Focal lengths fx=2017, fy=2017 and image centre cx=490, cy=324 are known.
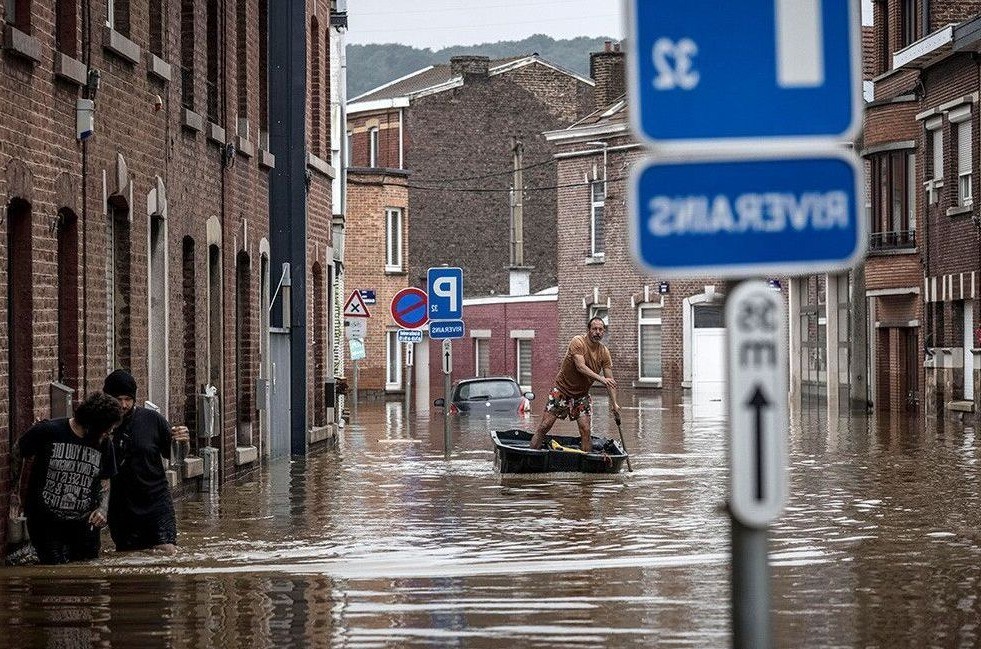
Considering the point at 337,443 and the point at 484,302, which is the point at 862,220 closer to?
the point at 337,443

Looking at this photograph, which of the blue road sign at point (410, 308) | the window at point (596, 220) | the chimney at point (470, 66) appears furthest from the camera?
the chimney at point (470, 66)

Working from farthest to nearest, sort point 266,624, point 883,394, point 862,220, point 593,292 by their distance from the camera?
point 593,292, point 883,394, point 266,624, point 862,220

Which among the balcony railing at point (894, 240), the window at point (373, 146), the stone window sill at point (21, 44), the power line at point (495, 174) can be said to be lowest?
the stone window sill at point (21, 44)

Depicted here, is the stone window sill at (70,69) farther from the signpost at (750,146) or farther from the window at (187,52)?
the signpost at (750,146)

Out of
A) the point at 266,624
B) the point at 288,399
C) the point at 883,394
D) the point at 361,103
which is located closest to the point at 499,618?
the point at 266,624

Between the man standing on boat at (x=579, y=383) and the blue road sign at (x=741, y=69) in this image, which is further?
the man standing on boat at (x=579, y=383)

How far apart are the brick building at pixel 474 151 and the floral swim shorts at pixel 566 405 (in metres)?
44.7

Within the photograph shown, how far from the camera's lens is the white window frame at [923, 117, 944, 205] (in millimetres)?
40844

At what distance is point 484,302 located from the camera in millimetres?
71188

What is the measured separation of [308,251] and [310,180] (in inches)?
42.7

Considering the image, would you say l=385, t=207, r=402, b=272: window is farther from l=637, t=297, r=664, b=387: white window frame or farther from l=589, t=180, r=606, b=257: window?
l=637, t=297, r=664, b=387: white window frame

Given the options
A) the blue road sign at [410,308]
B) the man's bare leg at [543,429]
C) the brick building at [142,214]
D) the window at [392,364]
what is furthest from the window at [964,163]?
the window at [392,364]

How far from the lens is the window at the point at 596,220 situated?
65625 millimetres

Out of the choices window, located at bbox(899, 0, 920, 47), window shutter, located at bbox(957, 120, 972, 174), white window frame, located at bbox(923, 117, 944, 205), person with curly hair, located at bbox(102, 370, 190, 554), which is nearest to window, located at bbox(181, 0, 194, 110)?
person with curly hair, located at bbox(102, 370, 190, 554)
